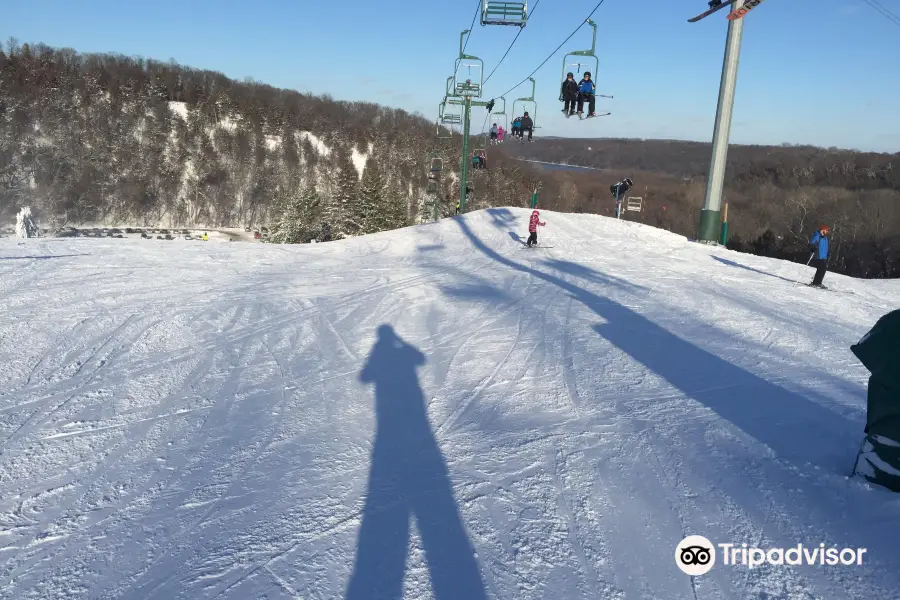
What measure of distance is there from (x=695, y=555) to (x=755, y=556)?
343 millimetres

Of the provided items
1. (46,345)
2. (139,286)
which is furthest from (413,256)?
(46,345)

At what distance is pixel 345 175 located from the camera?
4812 cm

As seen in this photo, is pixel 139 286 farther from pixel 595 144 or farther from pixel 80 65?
pixel 595 144

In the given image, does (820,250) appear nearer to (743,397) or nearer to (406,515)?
(743,397)

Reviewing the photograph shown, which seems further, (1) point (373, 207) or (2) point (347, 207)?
(2) point (347, 207)

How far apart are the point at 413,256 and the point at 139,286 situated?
23.3ft

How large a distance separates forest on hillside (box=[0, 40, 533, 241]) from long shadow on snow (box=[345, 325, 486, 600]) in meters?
47.9

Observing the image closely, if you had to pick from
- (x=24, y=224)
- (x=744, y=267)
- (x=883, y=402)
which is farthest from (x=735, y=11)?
(x=24, y=224)

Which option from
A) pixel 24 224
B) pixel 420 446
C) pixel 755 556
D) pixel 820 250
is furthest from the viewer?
pixel 24 224

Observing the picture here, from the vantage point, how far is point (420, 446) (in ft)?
14.1

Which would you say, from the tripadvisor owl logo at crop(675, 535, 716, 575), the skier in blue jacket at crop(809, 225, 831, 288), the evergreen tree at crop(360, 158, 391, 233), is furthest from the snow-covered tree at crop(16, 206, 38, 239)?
the evergreen tree at crop(360, 158, 391, 233)

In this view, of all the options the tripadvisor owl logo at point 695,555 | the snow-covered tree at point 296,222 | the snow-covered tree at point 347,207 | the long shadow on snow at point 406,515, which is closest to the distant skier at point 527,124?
the long shadow on snow at point 406,515

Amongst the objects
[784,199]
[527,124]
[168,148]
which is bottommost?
[784,199]

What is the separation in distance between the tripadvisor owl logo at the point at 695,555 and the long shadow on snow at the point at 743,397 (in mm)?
1392
